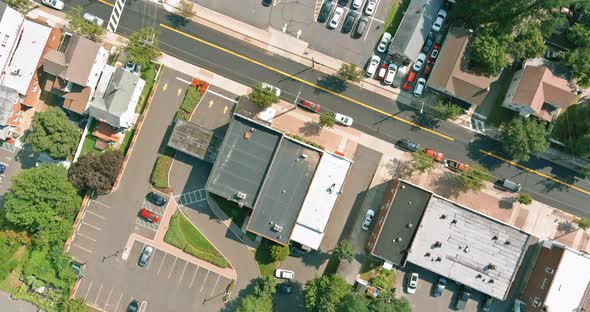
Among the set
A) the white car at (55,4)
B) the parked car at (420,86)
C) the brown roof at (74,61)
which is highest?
the parked car at (420,86)

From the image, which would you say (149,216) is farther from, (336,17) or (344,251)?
(336,17)

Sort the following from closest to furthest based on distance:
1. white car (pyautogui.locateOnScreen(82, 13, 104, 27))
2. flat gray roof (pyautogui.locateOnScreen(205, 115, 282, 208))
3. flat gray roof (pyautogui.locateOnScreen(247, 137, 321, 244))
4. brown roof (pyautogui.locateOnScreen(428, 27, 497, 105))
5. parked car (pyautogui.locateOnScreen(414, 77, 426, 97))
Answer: flat gray roof (pyautogui.locateOnScreen(205, 115, 282, 208)) < flat gray roof (pyautogui.locateOnScreen(247, 137, 321, 244)) < brown roof (pyautogui.locateOnScreen(428, 27, 497, 105)) < parked car (pyautogui.locateOnScreen(414, 77, 426, 97)) < white car (pyautogui.locateOnScreen(82, 13, 104, 27))

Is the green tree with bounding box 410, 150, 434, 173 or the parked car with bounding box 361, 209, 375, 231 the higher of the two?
the green tree with bounding box 410, 150, 434, 173

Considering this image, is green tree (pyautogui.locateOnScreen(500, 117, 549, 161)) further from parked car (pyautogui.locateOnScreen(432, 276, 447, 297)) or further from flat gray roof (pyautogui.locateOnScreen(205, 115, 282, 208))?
flat gray roof (pyautogui.locateOnScreen(205, 115, 282, 208))

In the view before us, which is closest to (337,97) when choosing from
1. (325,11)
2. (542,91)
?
(325,11)

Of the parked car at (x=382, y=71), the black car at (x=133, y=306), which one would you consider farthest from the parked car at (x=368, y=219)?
the black car at (x=133, y=306)

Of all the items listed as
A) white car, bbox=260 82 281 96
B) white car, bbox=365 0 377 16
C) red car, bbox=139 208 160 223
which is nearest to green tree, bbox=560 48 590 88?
white car, bbox=365 0 377 16

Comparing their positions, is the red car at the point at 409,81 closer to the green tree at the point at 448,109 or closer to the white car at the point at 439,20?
the green tree at the point at 448,109
